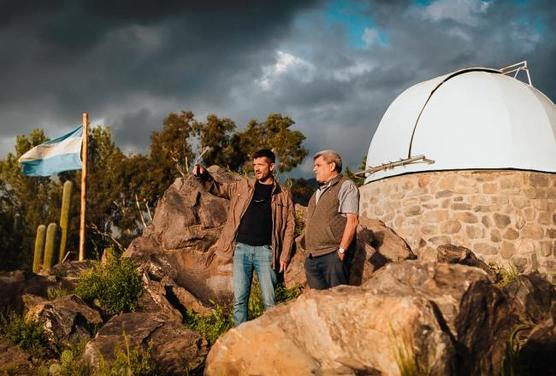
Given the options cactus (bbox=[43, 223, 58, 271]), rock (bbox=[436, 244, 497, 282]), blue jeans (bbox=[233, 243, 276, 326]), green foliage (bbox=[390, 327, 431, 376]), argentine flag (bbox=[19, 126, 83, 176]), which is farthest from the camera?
cactus (bbox=[43, 223, 58, 271])

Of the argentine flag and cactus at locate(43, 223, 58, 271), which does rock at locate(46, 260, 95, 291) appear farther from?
cactus at locate(43, 223, 58, 271)

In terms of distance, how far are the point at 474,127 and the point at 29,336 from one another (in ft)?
31.5

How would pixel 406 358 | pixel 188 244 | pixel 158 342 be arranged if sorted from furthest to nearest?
pixel 188 244 → pixel 158 342 → pixel 406 358

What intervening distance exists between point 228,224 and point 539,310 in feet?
10.2

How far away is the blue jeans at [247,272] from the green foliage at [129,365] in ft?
2.75

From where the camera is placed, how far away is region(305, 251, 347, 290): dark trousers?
462 centimetres

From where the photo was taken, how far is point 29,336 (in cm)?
611

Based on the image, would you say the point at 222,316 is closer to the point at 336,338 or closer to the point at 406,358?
Answer: the point at 336,338

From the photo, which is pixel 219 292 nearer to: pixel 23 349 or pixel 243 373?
pixel 23 349

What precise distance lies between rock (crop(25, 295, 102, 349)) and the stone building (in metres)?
7.26

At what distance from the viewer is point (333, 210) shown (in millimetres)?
4715

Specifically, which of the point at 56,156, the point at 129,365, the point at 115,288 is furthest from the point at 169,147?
the point at 129,365

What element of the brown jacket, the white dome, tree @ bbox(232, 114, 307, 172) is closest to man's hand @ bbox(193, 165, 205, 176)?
the brown jacket

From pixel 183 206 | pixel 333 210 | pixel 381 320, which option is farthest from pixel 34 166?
pixel 381 320
